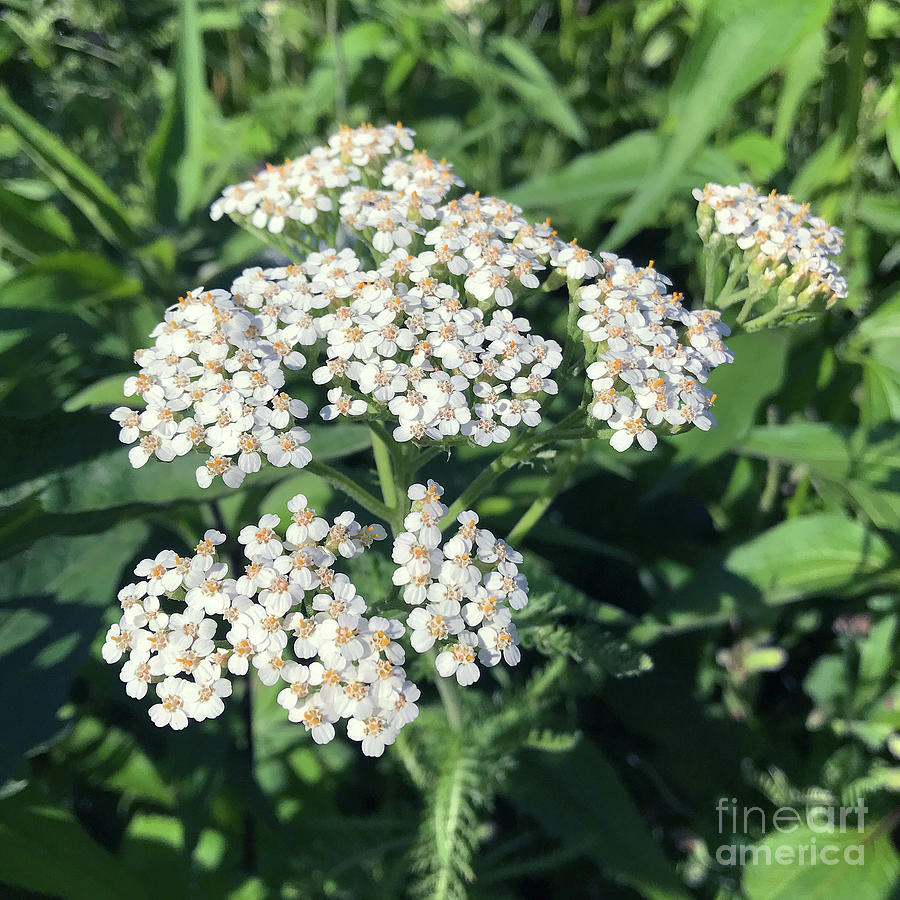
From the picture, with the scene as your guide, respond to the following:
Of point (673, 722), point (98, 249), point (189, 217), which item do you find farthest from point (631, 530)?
point (98, 249)

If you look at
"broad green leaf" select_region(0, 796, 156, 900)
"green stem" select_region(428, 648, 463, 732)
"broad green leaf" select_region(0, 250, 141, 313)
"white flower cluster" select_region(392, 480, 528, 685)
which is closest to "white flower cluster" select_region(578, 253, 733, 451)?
"white flower cluster" select_region(392, 480, 528, 685)

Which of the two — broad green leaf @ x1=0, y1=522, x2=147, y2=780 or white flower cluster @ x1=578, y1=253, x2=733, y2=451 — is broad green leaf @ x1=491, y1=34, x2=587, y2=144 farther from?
broad green leaf @ x1=0, y1=522, x2=147, y2=780

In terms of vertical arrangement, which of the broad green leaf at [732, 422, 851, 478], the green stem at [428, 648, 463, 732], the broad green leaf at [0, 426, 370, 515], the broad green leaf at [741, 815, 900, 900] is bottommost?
the broad green leaf at [741, 815, 900, 900]

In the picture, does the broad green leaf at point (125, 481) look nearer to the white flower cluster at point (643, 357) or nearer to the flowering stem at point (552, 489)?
the flowering stem at point (552, 489)

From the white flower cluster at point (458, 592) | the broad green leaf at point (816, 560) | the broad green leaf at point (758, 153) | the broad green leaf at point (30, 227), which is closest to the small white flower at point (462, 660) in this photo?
the white flower cluster at point (458, 592)

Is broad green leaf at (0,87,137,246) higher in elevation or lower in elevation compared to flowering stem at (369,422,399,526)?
higher

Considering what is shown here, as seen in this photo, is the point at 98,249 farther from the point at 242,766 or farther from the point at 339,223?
the point at 242,766
